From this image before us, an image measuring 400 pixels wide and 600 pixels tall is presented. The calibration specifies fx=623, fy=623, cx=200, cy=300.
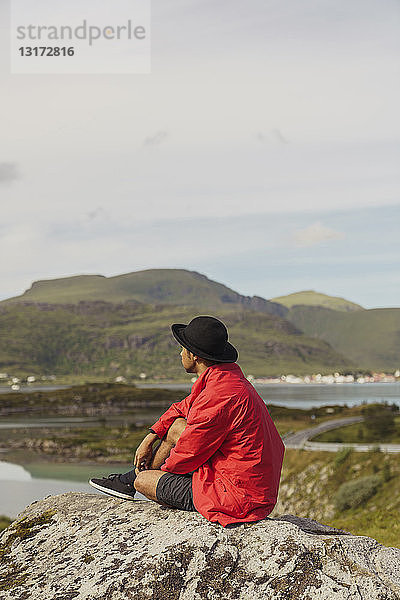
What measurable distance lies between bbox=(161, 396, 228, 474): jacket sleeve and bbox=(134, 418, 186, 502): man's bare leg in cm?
43

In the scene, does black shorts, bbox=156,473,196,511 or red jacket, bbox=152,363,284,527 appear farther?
black shorts, bbox=156,473,196,511

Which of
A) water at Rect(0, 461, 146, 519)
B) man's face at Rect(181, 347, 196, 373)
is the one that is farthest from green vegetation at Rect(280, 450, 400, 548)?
man's face at Rect(181, 347, 196, 373)

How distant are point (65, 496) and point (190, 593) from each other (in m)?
2.67

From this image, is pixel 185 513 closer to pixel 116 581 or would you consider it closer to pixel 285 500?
pixel 116 581

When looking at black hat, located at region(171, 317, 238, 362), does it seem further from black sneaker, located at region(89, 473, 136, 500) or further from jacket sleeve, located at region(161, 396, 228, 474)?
black sneaker, located at region(89, 473, 136, 500)

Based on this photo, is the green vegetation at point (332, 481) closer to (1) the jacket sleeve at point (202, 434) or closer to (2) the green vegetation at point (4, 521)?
(2) the green vegetation at point (4, 521)

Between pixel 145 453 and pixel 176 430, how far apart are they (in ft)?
1.89

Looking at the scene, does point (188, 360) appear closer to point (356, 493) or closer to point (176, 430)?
point (176, 430)

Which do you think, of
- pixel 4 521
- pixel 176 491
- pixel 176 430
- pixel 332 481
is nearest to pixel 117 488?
pixel 176 491

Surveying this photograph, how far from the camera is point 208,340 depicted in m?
7.31

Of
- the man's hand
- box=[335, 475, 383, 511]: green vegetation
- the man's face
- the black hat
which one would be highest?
the black hat

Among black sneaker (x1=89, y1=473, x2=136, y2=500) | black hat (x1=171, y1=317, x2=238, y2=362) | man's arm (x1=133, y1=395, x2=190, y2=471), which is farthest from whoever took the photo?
black sneaker (x1=89, y1=473, x2=136, y2=500)

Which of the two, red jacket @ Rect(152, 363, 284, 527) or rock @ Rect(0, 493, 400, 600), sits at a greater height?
red jacket @ Rect(152, 363, 284, 527)

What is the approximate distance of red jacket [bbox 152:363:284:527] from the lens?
6996 mm
